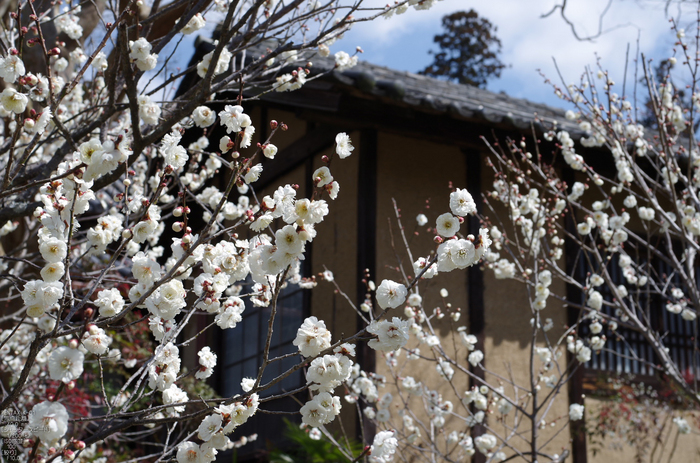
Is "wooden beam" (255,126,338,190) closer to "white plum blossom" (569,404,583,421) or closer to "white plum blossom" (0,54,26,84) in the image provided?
"white plum blossom" (569,404,583,421)

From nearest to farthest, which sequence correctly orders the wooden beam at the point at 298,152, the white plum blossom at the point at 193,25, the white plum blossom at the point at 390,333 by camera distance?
the white plum blossom at the point at 390,333 → the white plum blossom at the point at 193,25 → the wooden beam at the point at 298,152

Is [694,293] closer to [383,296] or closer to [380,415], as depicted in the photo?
[380,415]

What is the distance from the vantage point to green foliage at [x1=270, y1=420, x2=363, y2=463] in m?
4.69

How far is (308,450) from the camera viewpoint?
4.77 metres

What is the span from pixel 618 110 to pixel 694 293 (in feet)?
4.49

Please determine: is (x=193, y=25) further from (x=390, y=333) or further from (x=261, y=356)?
(x=261, y=356)

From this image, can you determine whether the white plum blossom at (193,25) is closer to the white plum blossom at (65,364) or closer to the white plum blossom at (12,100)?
the white plum blossom at (12,100)

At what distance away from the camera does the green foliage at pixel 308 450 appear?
185 inches

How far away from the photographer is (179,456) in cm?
199

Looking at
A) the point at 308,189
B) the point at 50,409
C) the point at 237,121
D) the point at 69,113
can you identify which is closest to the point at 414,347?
the point at 308,189

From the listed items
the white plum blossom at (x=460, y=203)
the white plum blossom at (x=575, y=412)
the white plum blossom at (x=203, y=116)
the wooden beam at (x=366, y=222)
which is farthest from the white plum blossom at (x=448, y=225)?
the white plum blossom at (x=575, y=412)

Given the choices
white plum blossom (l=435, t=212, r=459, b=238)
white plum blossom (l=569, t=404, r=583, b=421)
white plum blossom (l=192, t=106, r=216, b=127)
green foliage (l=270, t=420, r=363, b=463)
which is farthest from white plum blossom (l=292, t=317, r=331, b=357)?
white plum blossom (l=569, t=404, r=583, b=421)

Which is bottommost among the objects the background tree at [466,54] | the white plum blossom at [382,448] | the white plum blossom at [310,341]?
the white plum blossom at [382,448]

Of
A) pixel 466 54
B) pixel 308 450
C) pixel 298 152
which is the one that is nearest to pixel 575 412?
pixel 308 450
